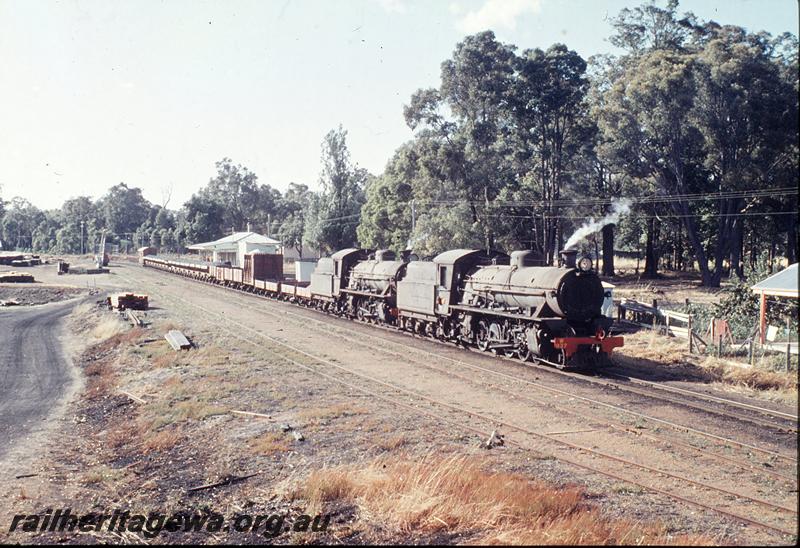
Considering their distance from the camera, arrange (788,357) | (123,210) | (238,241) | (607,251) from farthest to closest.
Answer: (123,210) → (238,241) → (607,251) → (788,357)

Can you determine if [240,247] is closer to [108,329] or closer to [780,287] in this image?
[108,329]

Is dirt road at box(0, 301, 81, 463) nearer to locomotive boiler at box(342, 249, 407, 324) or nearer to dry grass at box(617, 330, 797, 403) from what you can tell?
locomotive boiler at box(342, 249, 407, 324)

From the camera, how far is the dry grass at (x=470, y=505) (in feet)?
23.9

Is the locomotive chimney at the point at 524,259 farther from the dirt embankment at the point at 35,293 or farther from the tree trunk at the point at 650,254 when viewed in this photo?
the dirt embankment at the point at 35,293

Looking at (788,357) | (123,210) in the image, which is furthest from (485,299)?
(123,210)

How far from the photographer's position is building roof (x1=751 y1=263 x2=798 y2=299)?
17.0m

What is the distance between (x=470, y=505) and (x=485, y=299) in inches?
511

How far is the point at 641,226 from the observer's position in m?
62.4

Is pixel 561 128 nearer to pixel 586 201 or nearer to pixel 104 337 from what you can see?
pixel 586 201

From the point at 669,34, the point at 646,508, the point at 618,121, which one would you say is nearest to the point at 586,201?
the point at 618,121

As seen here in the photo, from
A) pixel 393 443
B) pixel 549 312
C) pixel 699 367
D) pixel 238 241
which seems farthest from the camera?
pixel 238 241

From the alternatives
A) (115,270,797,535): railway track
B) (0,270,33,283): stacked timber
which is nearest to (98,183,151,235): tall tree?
(0,270,33,283): stacked timber

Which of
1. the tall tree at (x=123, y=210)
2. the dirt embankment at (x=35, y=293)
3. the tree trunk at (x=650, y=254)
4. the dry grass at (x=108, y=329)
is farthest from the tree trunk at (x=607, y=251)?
the tall tree at (x=123, y=210)

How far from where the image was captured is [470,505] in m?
8.06
